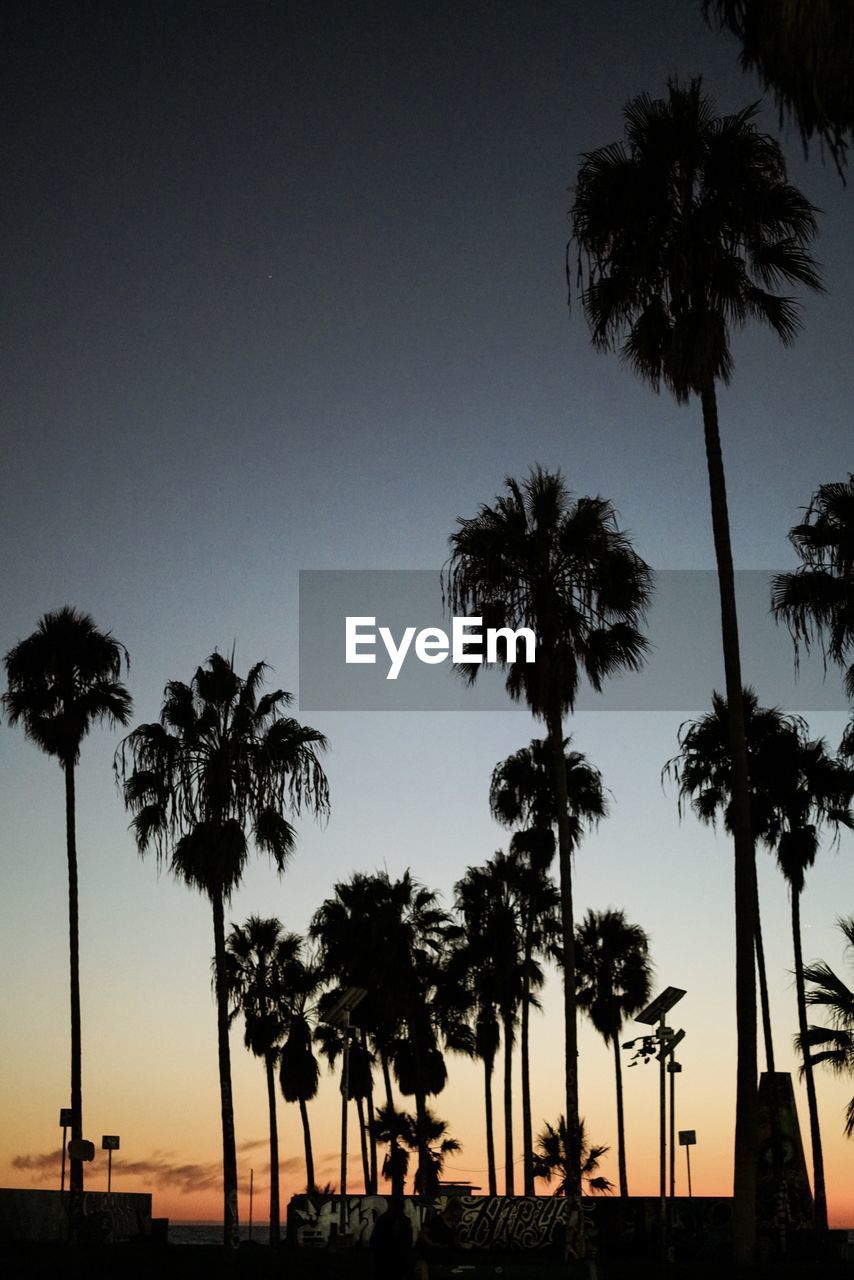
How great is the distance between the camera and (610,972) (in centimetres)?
6284

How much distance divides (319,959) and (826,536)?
132ft

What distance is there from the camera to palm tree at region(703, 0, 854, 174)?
425 inches

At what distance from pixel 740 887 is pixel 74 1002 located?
2240 centimetres

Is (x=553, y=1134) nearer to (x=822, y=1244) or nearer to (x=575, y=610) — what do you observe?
(x=822, y=1244)

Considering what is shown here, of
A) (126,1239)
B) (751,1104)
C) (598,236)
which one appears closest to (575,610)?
(598,236)

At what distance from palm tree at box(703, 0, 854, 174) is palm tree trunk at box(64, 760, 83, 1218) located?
1176 inches

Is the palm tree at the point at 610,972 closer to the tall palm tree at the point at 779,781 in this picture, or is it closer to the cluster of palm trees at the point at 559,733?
the cluster of palm trees at the point at 559,733

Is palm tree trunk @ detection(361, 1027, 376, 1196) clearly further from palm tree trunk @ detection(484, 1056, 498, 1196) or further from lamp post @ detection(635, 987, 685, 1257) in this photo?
lamp post @ detection(635, 987, 685, 1257)

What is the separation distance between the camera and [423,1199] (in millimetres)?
41531

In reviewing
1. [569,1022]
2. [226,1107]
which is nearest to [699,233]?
[569,1022]

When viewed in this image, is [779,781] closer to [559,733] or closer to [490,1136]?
[559,733]

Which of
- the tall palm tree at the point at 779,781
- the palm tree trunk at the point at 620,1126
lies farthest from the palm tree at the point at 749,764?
the palm tree trunk at the point at 620,1126

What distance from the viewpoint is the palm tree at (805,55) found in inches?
425

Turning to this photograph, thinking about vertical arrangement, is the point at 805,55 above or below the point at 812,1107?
above
